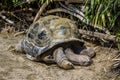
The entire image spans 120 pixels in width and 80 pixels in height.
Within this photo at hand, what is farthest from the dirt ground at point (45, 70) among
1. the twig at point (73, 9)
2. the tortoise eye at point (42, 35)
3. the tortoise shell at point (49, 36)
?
the twig at point (73, 9)

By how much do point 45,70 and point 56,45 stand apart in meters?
0.45

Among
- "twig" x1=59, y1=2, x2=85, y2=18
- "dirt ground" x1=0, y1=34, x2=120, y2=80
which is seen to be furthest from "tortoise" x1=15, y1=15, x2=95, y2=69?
"twig" x1=59, y1=2, x2=85, y2=18

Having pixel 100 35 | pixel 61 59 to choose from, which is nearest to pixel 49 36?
pixel 61 59

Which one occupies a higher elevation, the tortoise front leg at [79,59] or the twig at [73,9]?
the twig at [73,9]

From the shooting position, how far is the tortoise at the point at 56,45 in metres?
5.34

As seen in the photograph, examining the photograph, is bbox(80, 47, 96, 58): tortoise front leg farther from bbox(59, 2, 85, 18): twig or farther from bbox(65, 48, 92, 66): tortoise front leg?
bbox(59, 2, 85, 18): twig

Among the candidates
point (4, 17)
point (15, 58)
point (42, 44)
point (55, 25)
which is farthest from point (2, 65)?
point (4, 17)

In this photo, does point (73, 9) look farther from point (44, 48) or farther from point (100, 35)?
point (44, 48)

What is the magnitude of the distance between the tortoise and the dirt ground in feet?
0.33

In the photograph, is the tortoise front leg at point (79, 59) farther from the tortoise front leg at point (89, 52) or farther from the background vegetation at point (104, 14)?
the background vegetation at point (104, 14)

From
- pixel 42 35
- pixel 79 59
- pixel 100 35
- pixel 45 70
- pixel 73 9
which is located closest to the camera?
pixel 45 70

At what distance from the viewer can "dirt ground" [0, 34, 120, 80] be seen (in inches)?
196

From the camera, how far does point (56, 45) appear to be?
17.5 feet

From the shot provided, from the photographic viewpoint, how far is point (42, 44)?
5.44 meters
